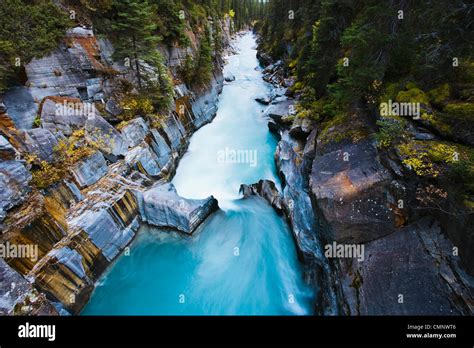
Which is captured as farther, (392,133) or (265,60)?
(265,60)

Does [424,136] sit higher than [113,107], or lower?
lower

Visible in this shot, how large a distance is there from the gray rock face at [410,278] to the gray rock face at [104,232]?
30.6ft

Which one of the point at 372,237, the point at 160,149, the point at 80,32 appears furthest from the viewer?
the point at 160,149

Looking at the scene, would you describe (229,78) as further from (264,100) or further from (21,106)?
(21,106)

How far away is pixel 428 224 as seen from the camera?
580cm

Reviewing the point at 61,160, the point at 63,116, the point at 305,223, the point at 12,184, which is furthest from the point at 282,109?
the point at 12,184

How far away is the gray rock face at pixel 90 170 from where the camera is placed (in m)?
9.53

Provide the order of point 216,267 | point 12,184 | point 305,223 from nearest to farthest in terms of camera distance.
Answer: point 12,184
point 305,223
point 216,267

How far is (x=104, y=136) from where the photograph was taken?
1093 centimetres

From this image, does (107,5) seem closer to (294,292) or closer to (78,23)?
(78,23)

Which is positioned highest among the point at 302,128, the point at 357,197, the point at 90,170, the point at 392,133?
the point at 392,133

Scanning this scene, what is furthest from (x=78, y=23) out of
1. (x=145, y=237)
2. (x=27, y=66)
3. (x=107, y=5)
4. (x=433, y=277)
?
(x=433, y=277)

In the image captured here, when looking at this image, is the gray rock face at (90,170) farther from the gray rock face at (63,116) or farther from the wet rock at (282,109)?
the wet rock at (282,109)

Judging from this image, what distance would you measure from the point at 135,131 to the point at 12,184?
19.9ft
